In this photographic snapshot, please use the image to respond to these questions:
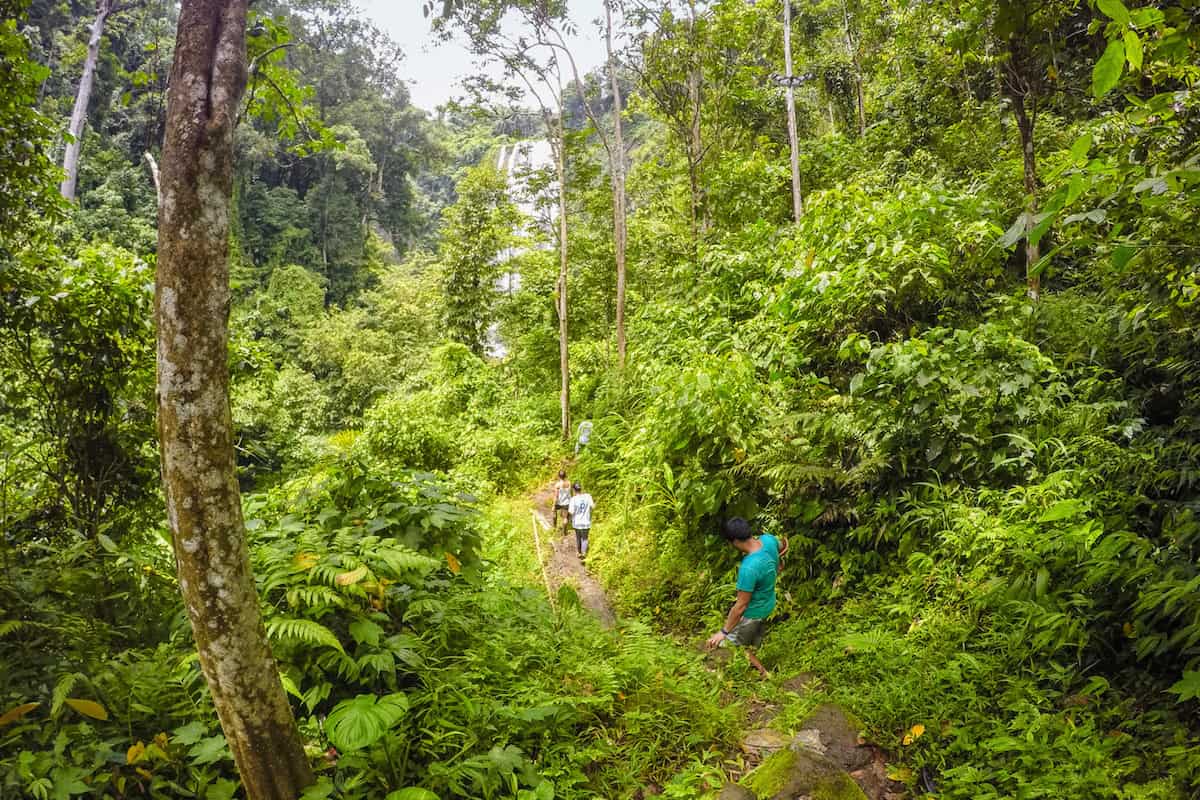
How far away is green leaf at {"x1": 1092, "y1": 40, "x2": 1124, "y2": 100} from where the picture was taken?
1.42 m

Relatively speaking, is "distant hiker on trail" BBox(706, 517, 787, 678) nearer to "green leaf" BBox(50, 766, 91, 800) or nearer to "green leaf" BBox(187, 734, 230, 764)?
"green leaf" BBox(187, 734, 230, 764)

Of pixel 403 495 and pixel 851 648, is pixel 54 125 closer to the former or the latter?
pixel 403 495

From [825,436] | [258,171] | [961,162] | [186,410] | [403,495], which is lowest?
[825,436]

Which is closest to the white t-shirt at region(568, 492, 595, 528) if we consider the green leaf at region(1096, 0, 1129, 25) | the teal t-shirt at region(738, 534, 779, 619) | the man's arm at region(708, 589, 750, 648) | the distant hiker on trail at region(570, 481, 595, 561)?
the distant hiker on trail at region(570, 481, 595, 561)

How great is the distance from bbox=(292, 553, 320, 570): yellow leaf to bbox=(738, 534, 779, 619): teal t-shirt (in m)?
3.10

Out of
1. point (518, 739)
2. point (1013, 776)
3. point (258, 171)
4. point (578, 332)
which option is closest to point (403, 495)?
point (518, 739)

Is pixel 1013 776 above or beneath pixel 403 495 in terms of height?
beneath

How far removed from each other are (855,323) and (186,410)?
6.64 meters

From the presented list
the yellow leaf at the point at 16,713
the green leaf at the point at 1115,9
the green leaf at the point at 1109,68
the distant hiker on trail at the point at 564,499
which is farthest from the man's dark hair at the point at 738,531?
the distant hiker on trail at the point at 564,499

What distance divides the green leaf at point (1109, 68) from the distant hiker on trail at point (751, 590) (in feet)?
12.1

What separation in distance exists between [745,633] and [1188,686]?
8.86 feet

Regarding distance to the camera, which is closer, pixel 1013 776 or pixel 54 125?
pixel 1013 776

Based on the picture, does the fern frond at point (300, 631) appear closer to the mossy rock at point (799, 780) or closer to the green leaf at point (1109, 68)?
the mossy rock at point (799, 780)

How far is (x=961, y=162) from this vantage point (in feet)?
37.0
